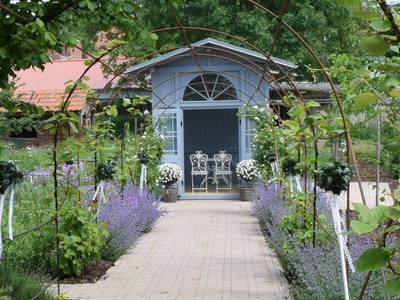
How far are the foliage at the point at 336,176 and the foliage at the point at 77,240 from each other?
2.97 m

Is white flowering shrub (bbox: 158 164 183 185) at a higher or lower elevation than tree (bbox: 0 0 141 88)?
lower

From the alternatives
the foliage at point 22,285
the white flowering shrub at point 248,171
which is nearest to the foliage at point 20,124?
the foliage at point 22,285

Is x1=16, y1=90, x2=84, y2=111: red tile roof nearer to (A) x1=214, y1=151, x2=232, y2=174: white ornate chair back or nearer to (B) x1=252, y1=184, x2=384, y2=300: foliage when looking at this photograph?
(B) x1=252, y1=184, x2=384, y2=300: foliage

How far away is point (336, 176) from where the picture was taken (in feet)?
14.3

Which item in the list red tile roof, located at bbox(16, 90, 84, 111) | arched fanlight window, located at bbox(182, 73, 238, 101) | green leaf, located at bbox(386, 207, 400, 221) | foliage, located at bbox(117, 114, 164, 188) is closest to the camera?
green leaf, located at bbox(386, 207, 400, 221)

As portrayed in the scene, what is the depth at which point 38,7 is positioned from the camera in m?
3.10

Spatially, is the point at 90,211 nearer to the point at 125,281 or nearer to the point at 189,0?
the point at 125,281

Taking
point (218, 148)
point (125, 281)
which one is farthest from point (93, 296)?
point (218, 148)

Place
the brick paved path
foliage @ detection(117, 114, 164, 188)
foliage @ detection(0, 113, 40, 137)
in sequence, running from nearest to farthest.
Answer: foliage @ detection(0, 113, 40, 137), the brick paved path, foliage @ detection(117, 114, 164, 188)

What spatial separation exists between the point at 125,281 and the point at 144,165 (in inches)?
218

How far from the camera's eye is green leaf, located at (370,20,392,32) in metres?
1.44

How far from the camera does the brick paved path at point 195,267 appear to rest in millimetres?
5965

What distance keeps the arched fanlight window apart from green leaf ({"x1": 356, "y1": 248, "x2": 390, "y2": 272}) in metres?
14.3

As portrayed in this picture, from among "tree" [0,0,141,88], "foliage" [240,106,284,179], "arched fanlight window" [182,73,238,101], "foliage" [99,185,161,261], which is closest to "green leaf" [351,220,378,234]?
"tree" [0,0,141,88]
